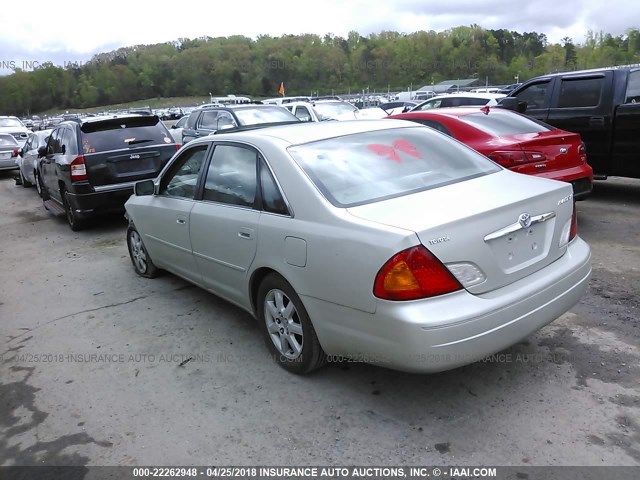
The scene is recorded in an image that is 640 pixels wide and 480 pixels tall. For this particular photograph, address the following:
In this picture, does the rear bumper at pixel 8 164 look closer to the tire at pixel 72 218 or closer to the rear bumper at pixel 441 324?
the tire at pixel 72 218

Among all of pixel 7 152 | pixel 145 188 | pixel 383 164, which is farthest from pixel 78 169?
pixel 7 152

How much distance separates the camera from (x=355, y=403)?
324cm

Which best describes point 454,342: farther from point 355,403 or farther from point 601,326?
point 601,326

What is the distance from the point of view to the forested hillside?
90812 millimetres

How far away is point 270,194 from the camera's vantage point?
354 centimetres

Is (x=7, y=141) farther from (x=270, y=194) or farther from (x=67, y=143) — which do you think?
(x=270, y=194)

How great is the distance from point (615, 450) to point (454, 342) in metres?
0.95

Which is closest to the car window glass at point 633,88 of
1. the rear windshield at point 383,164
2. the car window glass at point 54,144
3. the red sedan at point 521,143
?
the red sedan at point 521,143

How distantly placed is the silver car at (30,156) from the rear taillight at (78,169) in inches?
239

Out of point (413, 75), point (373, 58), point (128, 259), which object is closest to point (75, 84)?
point (373, 58)

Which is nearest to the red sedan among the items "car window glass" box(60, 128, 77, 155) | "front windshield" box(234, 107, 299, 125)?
"car window glass" box(60, 128, 77, 155)

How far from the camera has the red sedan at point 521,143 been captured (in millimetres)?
5898

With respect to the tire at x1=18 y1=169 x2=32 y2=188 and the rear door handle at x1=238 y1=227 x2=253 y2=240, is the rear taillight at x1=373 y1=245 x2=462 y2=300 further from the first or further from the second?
the tire at x1=18 y1=169 x2=32 y2=188

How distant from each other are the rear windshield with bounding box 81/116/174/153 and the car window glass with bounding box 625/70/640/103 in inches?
273
